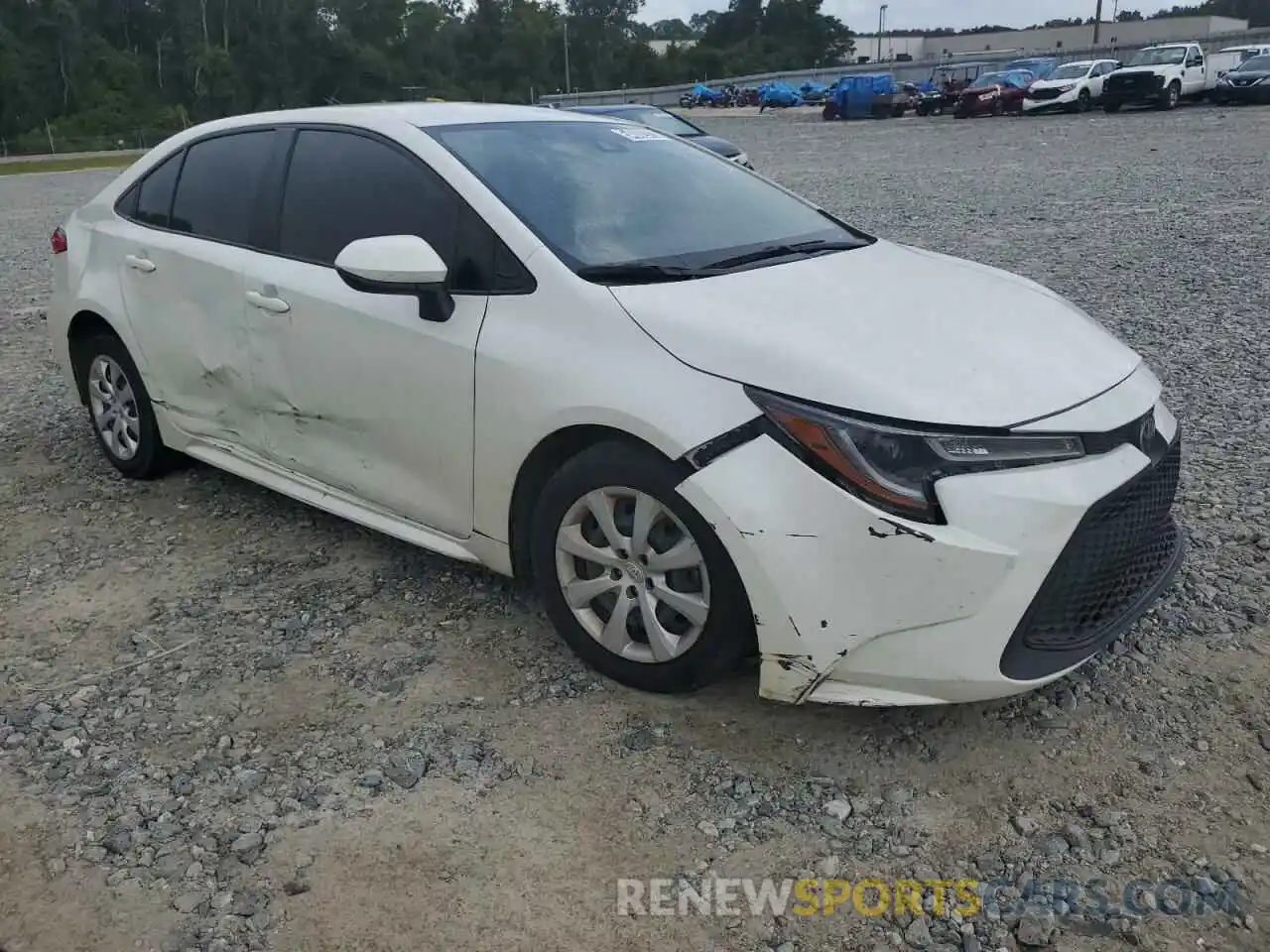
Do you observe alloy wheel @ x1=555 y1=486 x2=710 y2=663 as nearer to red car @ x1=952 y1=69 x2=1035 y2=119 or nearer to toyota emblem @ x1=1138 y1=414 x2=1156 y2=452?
toyota emblem @ x1=1138 y1=414 x2=1156 y2=452

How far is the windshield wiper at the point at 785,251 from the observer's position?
348cm

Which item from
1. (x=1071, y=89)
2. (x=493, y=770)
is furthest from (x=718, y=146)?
(x=1071, y=89)

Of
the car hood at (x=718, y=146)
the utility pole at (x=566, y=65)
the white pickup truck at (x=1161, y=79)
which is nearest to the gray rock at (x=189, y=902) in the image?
the car hood at (x=718, y=146)

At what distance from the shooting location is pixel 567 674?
341 cm

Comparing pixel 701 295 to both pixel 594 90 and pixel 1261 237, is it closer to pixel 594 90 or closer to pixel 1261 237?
pixel 1261 237

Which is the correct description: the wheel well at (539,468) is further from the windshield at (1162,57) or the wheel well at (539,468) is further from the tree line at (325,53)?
the tree line at (325,53)

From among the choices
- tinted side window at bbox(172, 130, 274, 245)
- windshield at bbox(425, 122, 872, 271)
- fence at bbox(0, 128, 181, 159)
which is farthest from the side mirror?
fence at bbox(0, 128, 181, 159)

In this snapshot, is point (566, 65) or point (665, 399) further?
point (566, 65)

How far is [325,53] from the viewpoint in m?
93.4

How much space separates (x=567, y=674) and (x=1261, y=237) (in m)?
9.39

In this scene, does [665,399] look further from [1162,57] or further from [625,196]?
[1162,57]

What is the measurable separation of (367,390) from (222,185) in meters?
1.39

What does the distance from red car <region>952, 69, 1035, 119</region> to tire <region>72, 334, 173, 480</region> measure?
1342 inches

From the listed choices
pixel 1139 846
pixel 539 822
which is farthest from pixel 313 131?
pixel 1139 846
